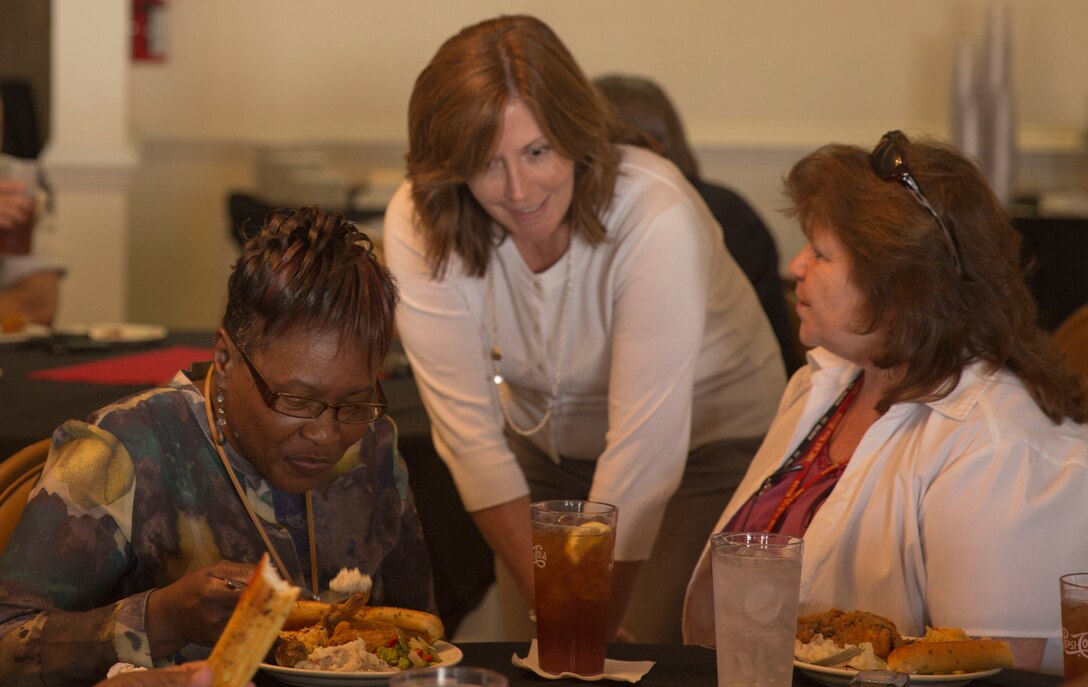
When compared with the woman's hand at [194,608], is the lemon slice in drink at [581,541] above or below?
above

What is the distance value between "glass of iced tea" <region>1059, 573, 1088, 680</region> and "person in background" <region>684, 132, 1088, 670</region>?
33 cm

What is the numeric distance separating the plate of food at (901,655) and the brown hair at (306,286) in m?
0.62

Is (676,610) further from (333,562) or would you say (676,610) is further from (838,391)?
(333,562)

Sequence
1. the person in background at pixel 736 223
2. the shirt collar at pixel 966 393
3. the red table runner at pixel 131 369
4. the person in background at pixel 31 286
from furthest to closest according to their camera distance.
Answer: the person in background at pixel 31 286, the person in background at pixel 736 223, the red table runner at pixel 131 369, the shirt collar at pixel 966 393

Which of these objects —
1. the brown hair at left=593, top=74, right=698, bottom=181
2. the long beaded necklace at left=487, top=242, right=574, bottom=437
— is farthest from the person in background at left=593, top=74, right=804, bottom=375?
the long beaded necklace at left=487, top=242, right=574, bottom=437

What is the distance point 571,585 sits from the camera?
147 cm

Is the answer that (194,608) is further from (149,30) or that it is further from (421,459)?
(149,30)

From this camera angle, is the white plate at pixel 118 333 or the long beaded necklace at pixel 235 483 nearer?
the long beaded necklace at pixel 235 483

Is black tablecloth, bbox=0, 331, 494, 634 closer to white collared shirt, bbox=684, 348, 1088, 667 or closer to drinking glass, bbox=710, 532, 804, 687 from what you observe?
white collared shirt, bbox=684, 348, 1088, 667

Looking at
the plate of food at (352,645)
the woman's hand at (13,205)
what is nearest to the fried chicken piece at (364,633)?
the plate of food at (352,645)

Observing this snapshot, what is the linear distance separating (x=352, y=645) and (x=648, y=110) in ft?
7.96

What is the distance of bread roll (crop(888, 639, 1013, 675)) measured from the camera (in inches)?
56.6

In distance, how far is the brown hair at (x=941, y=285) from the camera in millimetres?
1970

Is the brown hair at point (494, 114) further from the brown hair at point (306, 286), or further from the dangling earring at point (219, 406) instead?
the dangling earring at point (219, 406)
